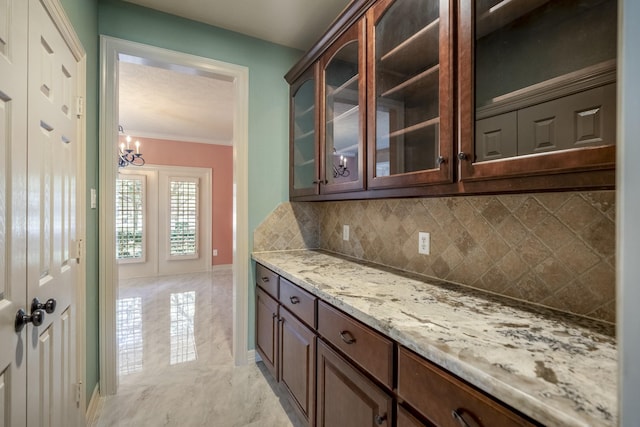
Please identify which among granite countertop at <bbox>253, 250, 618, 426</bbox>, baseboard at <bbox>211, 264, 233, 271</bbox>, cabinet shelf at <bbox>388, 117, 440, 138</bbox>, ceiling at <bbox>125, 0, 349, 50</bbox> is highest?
ceiling at <bbox>125, 0, 349, 50</bbox>

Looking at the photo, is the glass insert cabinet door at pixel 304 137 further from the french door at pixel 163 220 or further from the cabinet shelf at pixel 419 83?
the french door at pixel 163 220

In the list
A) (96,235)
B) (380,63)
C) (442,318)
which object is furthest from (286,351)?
(380,63)

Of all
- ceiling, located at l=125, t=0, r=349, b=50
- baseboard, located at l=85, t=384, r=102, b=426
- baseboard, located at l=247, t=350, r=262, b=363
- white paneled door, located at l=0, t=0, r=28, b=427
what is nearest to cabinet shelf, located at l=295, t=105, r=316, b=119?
ceiling, located at l=125, t=0, r=349, b=50

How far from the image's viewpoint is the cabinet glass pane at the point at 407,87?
1165 millimetres

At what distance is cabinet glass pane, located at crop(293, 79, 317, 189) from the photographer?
2086mm

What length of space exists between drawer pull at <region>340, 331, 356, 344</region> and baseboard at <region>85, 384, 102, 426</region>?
1620mm

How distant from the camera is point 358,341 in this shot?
1096mm

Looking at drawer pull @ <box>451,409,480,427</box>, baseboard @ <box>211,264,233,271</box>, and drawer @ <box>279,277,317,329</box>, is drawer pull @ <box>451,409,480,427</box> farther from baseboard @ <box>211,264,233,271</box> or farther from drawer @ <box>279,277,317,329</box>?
baseboard @ <box>211,264,233,271</box>

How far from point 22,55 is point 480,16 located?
1.53 meters

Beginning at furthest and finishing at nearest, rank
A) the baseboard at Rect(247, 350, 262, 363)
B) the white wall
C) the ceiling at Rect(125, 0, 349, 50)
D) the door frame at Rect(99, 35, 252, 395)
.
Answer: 1. the baseboard at Rect(247, 350, 262, 363)
2. the ceiling at Rect(125, 0, 349, 50)
3. the door frame at Rect(99, 35, 252, 395)
4. the white wall

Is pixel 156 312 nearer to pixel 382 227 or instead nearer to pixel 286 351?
pixel 286 351

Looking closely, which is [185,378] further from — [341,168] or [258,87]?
[258,87]

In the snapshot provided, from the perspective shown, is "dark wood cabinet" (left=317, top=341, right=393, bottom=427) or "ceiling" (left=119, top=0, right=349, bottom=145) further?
"ceiling" (left=119, top=0, right=349, bottom=145)

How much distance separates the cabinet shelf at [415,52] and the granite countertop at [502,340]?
963 mm
